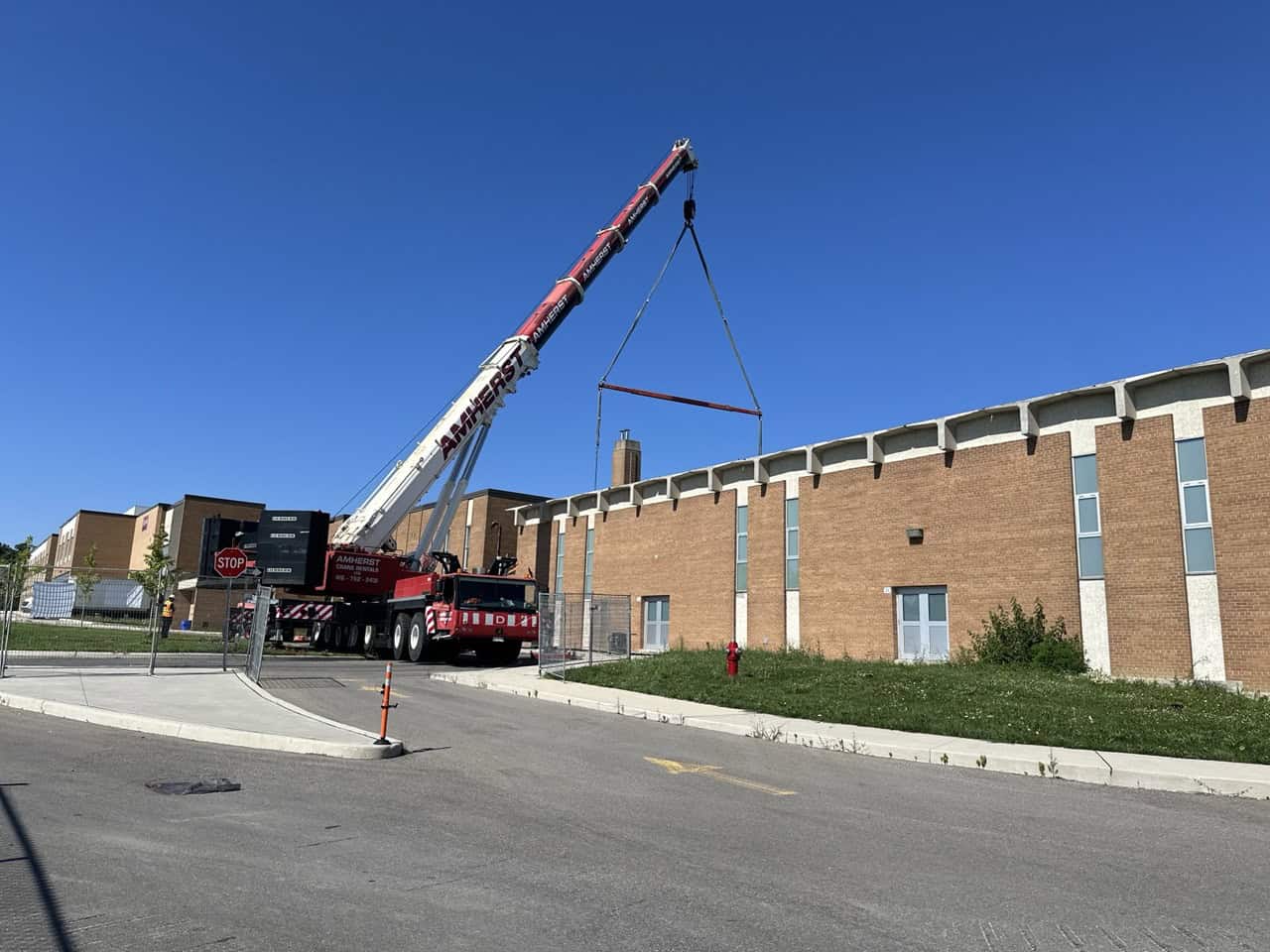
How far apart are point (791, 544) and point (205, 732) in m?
20.8

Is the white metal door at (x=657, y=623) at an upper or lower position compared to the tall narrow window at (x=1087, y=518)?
lower

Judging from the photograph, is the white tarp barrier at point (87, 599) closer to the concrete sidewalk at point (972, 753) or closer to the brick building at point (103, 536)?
the brick building at point (103, 536)

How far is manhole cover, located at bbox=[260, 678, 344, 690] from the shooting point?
57.0ft

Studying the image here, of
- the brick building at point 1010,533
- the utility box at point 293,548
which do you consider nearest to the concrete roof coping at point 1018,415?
the brick building at point 1010,533

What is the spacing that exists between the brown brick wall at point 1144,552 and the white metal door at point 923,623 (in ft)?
14.7

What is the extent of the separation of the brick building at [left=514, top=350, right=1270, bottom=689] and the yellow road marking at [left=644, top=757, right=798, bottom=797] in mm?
14342

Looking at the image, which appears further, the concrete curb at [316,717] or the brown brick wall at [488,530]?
the brown brick wall at [488,530]

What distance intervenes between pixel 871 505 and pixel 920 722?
13.9 metres

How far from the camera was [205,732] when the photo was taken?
1091 cm

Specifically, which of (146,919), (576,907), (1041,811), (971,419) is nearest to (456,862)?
(576,907)

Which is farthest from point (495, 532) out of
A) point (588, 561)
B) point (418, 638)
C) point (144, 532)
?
point (144, 532)

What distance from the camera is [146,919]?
4.52 meters

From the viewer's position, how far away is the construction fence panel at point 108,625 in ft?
68.8

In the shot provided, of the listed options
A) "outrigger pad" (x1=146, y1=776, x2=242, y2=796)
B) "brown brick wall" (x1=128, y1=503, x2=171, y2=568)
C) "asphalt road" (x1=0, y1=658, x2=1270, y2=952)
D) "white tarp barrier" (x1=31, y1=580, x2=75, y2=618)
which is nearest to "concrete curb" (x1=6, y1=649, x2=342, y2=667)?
"asphalt road" (x1=0, y1=658, x2=1270, y2=952)
